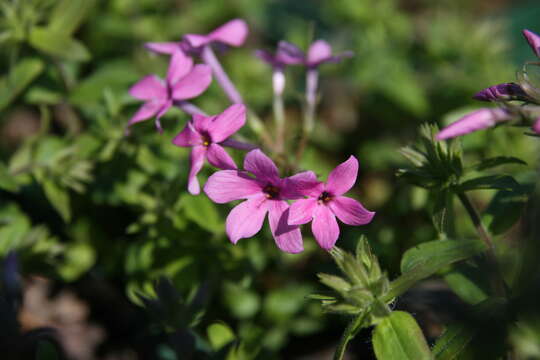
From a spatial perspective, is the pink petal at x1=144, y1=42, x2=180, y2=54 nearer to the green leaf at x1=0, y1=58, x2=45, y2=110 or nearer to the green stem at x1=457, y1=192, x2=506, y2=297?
the green leaf at x1=0, y1=58, x2=45, y2=110

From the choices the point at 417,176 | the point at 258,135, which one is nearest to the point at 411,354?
the point at 417,176

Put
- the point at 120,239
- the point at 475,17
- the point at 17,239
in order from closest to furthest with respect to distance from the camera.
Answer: the point at 17,239
the point at 120,239
the point at 475,17

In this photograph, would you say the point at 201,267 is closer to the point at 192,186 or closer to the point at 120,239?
the point at 120,239

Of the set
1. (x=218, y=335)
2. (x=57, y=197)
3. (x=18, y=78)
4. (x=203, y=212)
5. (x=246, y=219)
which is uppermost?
(x=246, y=219)

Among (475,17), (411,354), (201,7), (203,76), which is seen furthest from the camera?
(475,17)

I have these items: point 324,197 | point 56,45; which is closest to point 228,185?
point 324,197

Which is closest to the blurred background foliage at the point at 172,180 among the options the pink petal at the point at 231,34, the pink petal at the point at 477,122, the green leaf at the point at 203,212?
the green leaf at the point at 203,212

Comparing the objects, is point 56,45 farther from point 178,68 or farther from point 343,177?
point 343,177
